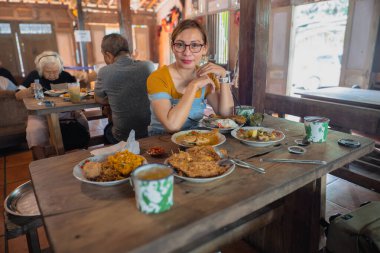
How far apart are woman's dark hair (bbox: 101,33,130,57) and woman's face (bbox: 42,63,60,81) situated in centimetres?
95

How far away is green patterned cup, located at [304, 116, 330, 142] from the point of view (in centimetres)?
124

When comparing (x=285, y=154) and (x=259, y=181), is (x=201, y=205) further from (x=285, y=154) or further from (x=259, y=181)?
(x=285, y=154)

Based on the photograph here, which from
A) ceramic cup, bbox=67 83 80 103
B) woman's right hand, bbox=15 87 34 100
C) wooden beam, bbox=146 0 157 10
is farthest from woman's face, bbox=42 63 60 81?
wooden beam, bbox=146 0 157 10

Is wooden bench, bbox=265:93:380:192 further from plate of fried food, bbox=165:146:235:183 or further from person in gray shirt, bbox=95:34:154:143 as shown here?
plate of fried food, bbox=165:146:235:183

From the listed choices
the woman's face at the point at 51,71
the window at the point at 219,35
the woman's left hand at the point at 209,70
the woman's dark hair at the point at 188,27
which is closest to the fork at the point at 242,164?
the woman's left hand at the point at 209,70

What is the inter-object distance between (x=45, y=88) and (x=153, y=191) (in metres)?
2.89

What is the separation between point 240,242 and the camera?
1.80 m

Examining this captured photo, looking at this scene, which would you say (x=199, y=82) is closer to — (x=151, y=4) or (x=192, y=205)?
(x=192, y=205)

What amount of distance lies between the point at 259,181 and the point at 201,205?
0.25m

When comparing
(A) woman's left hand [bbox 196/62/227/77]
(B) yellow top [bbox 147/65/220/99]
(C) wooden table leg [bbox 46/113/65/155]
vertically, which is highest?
(A) woman's left hand [bbox 196/62/227/77]

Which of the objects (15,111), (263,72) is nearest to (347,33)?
(263,72)

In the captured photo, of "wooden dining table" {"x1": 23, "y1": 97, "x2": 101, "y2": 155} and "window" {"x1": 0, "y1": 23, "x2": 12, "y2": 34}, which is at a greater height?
"window" {"x1": 0, "y1": 23, "x2": 12, "y2": 34}

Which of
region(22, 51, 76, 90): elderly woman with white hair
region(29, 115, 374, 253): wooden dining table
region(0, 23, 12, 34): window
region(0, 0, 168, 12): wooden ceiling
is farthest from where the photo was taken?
region(0, 0, 168, 12): wooden ceiling

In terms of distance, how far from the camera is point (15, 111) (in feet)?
11.5
